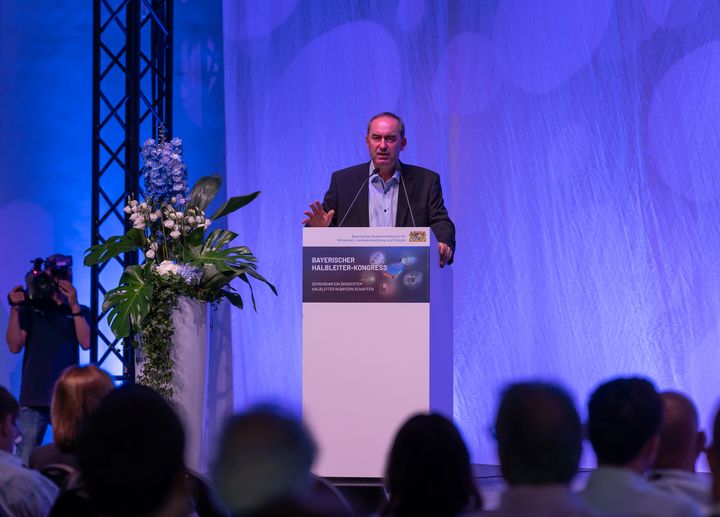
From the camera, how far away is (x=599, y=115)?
20.4 ft

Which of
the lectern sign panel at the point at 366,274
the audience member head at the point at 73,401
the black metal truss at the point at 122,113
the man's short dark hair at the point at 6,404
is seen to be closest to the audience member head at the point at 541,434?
the audience member head at the point at 73,401

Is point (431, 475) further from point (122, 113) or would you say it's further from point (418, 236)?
point (122, 113)

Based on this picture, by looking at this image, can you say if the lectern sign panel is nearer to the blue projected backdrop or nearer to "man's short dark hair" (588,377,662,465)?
"man's short dark hair" (588,377,662,465)

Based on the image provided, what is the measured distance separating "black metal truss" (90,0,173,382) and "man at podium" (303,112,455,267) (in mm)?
1492

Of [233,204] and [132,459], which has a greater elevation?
[233,204]

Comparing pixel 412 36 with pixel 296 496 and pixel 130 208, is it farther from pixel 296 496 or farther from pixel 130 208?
pixel 296 496

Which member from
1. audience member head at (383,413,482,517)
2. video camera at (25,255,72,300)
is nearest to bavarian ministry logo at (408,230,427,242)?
audience member head at (383,413,482,517)

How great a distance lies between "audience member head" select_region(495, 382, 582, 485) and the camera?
1.68m

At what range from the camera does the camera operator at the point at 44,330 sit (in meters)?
5.59

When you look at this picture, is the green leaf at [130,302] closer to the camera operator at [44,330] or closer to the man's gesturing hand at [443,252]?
the camera operator at [44,330]

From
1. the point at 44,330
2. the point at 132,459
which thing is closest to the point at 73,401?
the point at 132,459

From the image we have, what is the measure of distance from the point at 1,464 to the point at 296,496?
1420mm

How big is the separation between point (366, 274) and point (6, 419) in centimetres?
179

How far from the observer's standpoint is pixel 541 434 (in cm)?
168
